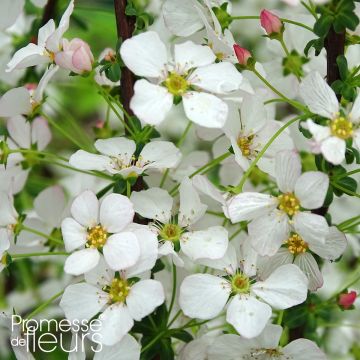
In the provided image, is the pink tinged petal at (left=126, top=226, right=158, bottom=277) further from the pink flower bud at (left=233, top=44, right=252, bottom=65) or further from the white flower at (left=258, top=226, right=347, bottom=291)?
the pink flower bud at (left=233, top=44, right=252, bottom=65)

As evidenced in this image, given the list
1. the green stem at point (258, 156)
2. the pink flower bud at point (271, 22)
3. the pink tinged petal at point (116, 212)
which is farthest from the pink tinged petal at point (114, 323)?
the pink flower bud at point (271, 22)

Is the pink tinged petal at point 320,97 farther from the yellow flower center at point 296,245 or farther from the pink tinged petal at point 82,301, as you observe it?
the pink tinged petal at point 82,301

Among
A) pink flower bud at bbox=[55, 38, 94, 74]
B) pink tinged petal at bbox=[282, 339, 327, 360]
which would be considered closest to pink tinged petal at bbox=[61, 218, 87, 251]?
pink flower bud at bbox=[55, 38, 94, 74]

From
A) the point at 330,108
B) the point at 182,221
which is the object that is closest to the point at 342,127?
the point at 330,108

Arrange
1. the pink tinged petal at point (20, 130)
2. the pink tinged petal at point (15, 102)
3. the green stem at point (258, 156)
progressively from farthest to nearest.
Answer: the pink tinged petal at point (20, 130)
the pink tinged petal at point (15, 102)
the green stem at point (258, 156)

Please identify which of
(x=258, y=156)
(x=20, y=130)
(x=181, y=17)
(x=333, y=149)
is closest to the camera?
(x=333, y=149)

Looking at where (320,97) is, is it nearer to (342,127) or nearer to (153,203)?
(342,127)

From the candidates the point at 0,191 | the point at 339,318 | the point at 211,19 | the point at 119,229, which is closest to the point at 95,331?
the point at 119,229
